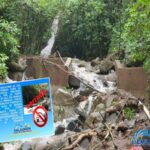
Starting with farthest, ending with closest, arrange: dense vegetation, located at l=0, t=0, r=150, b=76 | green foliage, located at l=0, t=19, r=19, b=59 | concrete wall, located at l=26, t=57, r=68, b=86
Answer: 1. dense vegetation, located at l=0, t=0, r=150, b=76
2. concrete wall, located at l=26, t=57, r=68, b=86
3. green foliage, located at l=0, t=19, r=19, b=59

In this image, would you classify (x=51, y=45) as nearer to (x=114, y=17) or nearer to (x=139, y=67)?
(x=114, y=17)

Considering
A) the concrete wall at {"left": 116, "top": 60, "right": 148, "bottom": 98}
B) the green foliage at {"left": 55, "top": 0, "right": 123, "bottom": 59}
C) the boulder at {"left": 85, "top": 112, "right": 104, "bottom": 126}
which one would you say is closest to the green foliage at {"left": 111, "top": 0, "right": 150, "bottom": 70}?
the boulder at {"left": 85, "top": 112, "right": 104, "bottom": 126}

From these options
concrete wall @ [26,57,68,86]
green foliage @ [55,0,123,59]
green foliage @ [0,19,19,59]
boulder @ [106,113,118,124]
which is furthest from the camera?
green foliage @ [55,0,123,59]

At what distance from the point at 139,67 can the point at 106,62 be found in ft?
15.3

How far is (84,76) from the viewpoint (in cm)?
1745

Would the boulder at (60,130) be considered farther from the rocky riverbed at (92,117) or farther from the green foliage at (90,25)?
the green foliage at (90,25)

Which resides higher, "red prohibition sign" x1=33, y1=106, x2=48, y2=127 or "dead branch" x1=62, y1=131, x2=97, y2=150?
"red prohibition sign" x1=33, y1=106, x2=48, y2=127

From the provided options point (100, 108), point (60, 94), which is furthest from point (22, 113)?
point (60, 94)

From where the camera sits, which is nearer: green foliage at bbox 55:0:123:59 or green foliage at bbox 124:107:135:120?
green foliage at bbox 124:107:135:120

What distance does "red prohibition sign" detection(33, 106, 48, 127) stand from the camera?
5398 mm

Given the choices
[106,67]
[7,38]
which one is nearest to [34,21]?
[106,67]

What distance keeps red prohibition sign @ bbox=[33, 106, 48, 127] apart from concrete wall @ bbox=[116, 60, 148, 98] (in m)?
8.00

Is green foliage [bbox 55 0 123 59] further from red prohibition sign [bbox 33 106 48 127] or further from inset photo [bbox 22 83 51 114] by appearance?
red prohibition sign [bbox 33 106 48 127]

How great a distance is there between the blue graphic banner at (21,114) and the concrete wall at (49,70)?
423 inches
